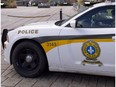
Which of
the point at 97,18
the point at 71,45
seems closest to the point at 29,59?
the point at 71,45

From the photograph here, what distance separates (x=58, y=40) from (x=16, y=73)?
4.30 feet

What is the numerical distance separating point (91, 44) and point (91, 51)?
121 millimetres

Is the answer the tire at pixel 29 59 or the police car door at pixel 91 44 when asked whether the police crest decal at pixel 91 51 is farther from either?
the tire at pixel 29 59

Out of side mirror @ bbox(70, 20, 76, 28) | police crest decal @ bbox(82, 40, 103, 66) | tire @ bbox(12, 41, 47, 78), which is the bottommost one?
tire @ bbox(12, 41, 47, 78)

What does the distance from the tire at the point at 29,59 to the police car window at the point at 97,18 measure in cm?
97

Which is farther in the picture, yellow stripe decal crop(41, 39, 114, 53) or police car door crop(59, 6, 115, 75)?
yellow stripe decal crop(41, 39, 114, 53)

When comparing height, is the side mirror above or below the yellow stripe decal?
above

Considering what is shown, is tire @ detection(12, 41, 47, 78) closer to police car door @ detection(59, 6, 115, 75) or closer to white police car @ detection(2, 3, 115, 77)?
white police car @ detection(2, 3, 115, 77)

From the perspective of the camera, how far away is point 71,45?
4824mm

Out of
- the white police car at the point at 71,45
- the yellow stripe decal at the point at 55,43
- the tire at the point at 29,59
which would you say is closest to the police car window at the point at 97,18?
the white police car at the point at 71,45

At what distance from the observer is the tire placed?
5.22m

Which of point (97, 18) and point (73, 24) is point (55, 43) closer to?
point (73, 24)

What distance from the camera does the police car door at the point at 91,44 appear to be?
15.1 ft

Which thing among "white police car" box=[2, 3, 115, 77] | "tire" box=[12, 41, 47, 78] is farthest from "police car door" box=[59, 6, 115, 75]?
"tire" box=[12, 41, 47, 78]
